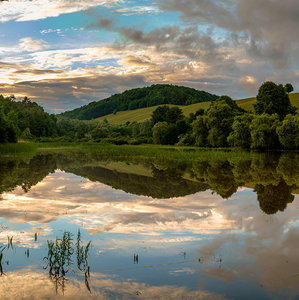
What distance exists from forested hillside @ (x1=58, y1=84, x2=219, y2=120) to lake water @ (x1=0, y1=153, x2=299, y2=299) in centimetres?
12946

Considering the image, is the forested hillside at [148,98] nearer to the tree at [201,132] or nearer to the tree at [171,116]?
the tree at [171,116]

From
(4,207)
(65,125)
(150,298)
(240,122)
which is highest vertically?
(65,125)

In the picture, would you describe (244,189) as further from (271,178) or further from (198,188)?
(271,178)

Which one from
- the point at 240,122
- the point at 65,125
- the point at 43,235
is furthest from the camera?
the point at 65,125

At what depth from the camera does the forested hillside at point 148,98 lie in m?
142

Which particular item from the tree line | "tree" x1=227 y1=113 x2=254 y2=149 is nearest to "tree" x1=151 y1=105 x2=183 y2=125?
the tree line

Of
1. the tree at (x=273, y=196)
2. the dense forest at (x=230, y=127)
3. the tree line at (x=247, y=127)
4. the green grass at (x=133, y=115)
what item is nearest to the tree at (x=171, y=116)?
the dense forest at (x=230, y=127)

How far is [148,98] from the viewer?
509ft

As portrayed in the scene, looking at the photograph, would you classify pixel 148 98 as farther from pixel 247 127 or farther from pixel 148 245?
pixel 148 245

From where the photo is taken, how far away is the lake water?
3859 mm

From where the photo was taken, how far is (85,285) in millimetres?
3930

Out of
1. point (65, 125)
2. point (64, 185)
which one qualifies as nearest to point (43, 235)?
point (64, 185)

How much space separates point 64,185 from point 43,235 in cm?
657

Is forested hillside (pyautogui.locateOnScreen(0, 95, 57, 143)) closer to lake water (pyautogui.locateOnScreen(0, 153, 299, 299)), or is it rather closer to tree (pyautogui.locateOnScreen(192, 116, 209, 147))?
tree (pyautogui.locateOnScreen(192, 116, 209, 147))
